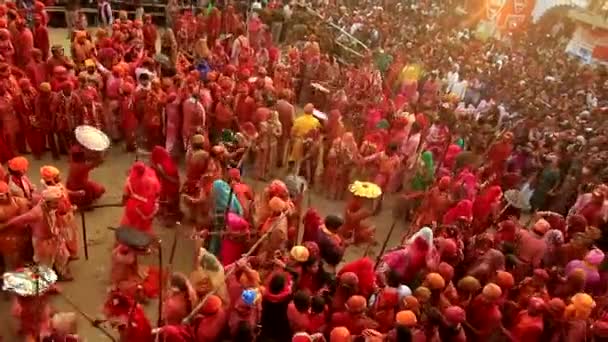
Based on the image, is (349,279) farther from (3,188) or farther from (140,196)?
(3,188)

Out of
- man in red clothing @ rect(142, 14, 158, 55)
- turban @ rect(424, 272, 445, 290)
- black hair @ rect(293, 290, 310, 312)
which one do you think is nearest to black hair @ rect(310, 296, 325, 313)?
black hair @ rect(293, 290, 310, 312)

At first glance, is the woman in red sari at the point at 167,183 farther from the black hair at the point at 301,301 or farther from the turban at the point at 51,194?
the black hair at the point at 301,301

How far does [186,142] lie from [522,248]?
214 inches

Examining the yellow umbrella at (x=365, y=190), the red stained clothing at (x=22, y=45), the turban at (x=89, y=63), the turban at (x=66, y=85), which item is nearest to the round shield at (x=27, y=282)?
Result: the yellow umbrella at (x=365, y=190)

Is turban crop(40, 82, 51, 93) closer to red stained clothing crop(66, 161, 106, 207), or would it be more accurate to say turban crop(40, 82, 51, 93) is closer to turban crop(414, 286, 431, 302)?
red stained clothing crop(66, 161, 106, 207)

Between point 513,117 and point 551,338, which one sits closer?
point 551,338

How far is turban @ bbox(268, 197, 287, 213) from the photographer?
6816mm

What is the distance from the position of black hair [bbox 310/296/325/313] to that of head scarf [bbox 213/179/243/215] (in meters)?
1.89

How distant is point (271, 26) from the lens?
15875 mm

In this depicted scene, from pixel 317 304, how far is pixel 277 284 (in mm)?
494

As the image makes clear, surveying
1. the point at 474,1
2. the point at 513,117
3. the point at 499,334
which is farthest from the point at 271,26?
the point at 499,334

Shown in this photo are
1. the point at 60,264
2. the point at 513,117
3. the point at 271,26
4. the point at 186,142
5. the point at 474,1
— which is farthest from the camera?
the point at 474,1

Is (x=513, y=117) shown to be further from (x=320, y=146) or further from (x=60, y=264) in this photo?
(x=60, y=264)

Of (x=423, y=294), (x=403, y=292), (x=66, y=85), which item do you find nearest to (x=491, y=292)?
(x=423, y=294)
